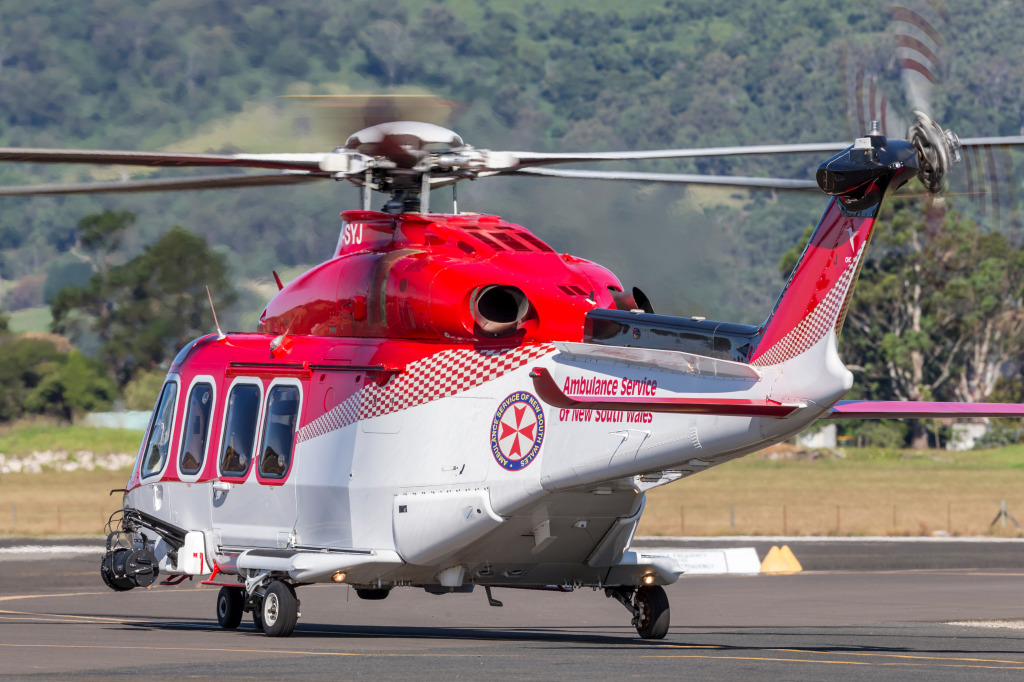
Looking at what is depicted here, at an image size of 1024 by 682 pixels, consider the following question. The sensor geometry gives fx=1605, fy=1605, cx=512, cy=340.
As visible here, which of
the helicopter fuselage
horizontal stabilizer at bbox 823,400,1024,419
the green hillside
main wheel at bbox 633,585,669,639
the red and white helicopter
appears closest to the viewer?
the red and white helicopter

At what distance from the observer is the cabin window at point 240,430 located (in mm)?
21125

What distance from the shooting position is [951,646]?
62.7 ft

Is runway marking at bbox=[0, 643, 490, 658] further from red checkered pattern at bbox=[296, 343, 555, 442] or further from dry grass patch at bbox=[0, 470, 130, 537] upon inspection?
dry grass patch at bbox=[0, 470, 130, 537]

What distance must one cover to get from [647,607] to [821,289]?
596cm

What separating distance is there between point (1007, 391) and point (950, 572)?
67091 millimetres

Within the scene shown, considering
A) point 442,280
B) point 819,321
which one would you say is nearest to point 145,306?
point 442,280

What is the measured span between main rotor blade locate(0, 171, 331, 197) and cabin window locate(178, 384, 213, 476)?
4.11 m

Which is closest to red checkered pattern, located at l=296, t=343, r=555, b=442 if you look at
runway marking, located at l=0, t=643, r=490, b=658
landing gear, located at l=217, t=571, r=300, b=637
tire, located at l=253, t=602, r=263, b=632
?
landing gear, located at l=217, t=571, r=300, b=637

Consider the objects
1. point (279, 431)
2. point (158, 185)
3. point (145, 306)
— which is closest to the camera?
point (158, 185)

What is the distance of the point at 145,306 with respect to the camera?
8281cm

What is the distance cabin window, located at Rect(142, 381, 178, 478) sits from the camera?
22422 millimetres

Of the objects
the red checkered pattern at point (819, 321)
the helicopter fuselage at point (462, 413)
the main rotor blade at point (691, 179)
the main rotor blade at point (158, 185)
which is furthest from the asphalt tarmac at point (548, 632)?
the main rotor blade at point (691, 179)

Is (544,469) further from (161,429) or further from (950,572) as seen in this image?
(950,572)

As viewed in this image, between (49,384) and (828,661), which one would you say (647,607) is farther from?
(49,384)
